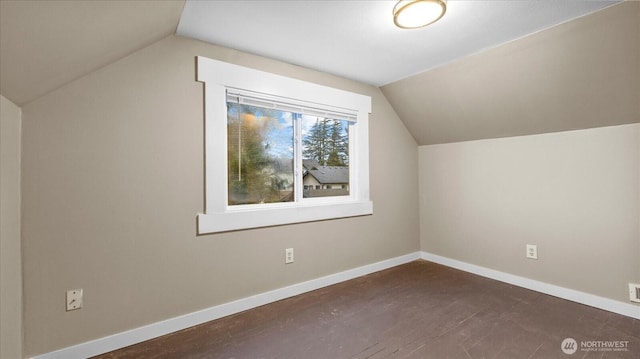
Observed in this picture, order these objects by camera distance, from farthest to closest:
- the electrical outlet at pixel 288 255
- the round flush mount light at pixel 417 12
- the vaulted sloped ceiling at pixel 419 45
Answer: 1. the electrical outlet at pixel 288 255
2. the round flush mount light at pixel 417 12
3. the vaulted sloped ceiling at pixel 419 45

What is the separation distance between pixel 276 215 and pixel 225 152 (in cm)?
69

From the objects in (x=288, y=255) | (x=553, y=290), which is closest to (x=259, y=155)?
(x=288, y=255)

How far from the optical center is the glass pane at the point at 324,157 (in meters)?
2.83

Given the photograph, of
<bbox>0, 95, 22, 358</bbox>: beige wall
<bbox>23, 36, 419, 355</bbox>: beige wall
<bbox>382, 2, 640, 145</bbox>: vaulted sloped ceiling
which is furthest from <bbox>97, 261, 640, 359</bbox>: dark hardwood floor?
<bbox>382, 2, 640, 145</bbox>: vaulted sloped ceiling

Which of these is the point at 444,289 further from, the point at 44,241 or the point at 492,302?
the point at 44,241

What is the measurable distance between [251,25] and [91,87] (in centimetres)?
108

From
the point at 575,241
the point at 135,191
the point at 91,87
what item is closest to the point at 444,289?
the point at 575,241

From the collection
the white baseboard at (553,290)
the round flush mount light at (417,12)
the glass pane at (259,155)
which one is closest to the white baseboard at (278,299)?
the white baseboard at (553,290)

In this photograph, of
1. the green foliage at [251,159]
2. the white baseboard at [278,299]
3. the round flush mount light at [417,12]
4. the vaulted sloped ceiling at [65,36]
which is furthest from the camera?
the green foliage at [251,159]

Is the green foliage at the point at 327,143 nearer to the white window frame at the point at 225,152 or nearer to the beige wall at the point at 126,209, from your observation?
the white window frame at the point at 225,152

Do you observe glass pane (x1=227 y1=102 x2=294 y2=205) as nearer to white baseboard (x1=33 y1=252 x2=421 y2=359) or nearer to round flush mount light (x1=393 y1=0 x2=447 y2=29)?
white baseboard (x1=33 y1=252 x2=421 y2=359)

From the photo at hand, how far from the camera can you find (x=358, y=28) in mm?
1953

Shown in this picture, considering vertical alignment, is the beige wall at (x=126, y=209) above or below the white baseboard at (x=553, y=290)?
above

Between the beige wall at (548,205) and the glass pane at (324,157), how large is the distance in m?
1.25
